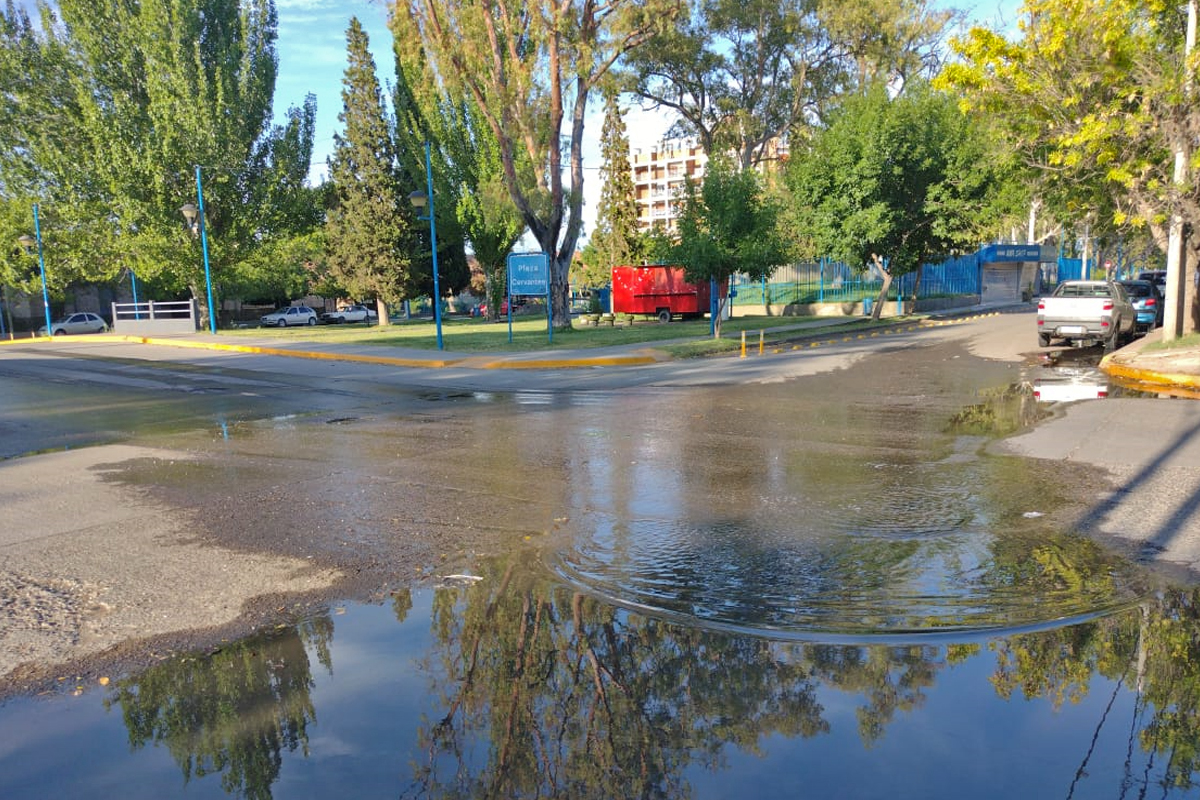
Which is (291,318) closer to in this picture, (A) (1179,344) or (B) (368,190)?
(B) (368,190)

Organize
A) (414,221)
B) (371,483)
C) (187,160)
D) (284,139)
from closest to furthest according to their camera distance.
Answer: (371,483), (187,160), (284,139), (414,221)

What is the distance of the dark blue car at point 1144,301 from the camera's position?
79.3 ft

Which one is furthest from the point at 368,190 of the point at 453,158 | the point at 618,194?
the point at 618,194

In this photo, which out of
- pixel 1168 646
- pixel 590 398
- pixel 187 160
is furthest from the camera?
pixel 187 160

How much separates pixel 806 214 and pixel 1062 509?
91.8 feet

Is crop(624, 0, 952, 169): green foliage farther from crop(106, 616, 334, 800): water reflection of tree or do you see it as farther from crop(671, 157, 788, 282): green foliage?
crop(106, 616, 334, 800): water reflection of tree

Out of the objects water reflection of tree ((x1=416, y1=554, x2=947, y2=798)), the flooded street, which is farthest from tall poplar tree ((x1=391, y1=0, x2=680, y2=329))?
water reflection of tree ((x1=416, y1=554, x2=947, y2=798))

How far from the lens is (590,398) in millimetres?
14789

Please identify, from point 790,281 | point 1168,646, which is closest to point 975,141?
point 790,281

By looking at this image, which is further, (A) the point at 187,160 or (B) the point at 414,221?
(B) the point at 414,221

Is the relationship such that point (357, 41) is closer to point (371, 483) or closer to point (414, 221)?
point (414, 221)

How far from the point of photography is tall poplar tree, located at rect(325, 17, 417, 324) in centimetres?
4050

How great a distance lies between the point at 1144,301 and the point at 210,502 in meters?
25.7

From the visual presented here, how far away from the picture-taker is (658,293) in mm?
39125
